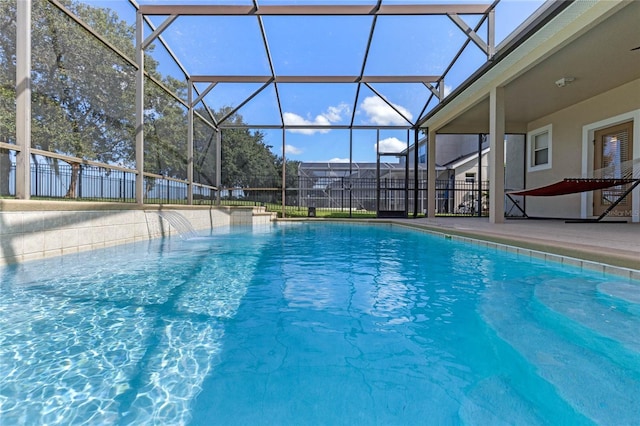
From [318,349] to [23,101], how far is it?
15.0 ft

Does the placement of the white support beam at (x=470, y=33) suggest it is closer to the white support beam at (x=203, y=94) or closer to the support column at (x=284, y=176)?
the white support beam at (x=203, y=94)

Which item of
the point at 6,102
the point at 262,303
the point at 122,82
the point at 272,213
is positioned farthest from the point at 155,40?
the point at 262,303

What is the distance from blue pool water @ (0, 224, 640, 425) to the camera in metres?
1.28

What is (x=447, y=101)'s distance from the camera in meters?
8.27

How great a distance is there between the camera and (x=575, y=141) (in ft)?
27.5

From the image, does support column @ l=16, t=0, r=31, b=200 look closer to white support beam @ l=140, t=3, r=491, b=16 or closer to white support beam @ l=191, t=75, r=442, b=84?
white support beam @ l=140, t=3, r=491, b=16

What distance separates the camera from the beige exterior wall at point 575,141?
6.96 m

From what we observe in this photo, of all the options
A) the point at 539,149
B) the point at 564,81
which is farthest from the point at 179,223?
the point at 539,149

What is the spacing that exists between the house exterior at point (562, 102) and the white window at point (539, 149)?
29mm

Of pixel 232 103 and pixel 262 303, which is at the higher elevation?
pixel 232 103

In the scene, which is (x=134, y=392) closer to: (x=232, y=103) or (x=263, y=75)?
(x=263, y=75)

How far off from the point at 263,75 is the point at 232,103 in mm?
1745

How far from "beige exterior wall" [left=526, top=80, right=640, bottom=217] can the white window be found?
5.6 inches

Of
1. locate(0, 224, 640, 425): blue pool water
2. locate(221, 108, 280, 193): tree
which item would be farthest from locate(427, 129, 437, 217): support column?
locate(0, 224, 640, 425): blue pool water
